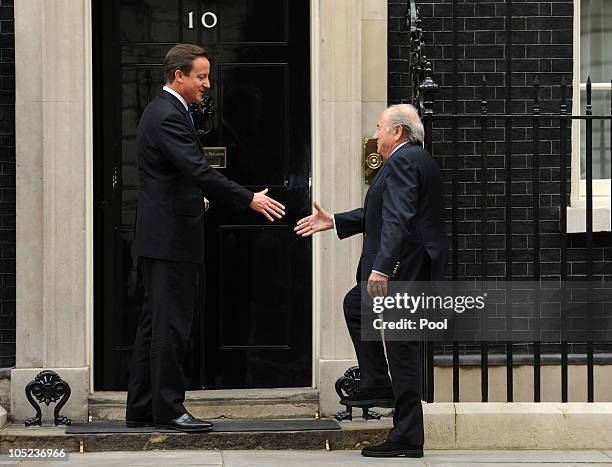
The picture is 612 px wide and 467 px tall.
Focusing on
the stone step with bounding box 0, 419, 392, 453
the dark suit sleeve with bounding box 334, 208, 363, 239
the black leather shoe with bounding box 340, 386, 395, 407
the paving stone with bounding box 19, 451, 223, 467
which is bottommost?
the paving stone with bounding box 19, 451, 223, 467

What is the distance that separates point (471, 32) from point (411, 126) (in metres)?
1.50

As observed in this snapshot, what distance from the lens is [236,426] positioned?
732cm

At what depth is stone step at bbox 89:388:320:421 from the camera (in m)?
7.79

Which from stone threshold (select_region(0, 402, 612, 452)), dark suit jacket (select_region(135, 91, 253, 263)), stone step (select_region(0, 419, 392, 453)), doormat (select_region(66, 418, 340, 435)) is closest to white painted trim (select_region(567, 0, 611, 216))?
stone threshold (select_region(0, 402, 612, 452))

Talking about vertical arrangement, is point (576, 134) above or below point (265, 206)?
above

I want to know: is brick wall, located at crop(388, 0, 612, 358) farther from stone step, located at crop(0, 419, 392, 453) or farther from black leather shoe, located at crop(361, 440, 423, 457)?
black leather shoe, located at crop(361, 440, 423, 457)

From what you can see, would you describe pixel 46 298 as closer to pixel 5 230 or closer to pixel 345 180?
pixel 5 230

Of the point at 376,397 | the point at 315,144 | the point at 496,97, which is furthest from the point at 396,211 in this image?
the point at 496,97

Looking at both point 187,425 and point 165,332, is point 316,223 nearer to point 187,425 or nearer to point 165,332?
point 165,332

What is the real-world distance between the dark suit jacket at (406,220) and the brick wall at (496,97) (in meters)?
1.28

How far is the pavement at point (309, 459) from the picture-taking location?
6.72 m

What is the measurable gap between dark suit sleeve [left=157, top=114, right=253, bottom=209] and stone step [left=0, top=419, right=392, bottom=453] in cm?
129

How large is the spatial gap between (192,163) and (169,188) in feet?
0.80

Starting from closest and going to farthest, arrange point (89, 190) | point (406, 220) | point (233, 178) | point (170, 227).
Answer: point (406, 220) → point (170, 227) → point (89, 190) → point (233, 178)
